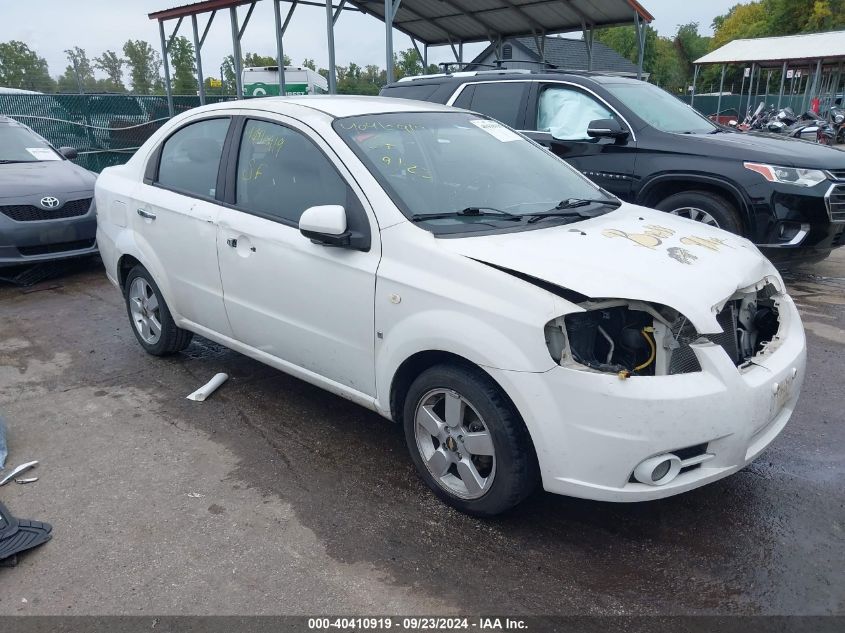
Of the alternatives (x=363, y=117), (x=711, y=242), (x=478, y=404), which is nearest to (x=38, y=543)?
(x=478, y=404)

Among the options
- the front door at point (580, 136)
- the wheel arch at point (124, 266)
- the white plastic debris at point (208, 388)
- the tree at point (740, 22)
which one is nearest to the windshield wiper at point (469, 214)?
the white plastic debris at point (208, 388)

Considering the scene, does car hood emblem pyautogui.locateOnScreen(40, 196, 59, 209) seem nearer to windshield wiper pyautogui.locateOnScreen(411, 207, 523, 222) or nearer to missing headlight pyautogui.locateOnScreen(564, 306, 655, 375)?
windshield wiper pyautogui.locateOnScreen(411, 207, 523, 222)

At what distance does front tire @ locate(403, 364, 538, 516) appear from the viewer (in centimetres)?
275

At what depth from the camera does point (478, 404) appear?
110 inches

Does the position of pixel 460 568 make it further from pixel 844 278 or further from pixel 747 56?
pixel 747 56

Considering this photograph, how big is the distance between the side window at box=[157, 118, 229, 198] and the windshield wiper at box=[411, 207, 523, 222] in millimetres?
1577

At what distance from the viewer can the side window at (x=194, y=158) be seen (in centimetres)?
414

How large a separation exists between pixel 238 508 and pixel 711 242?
8.41 ft

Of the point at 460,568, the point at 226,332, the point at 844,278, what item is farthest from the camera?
the point at 844,278

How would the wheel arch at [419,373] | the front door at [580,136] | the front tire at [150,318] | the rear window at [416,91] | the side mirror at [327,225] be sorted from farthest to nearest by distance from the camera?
the rear window at [416,91] < the front door at [580,136] < the front tire at [150,318] < the side mirror at [327,225] < the wheel arch at [419,373]

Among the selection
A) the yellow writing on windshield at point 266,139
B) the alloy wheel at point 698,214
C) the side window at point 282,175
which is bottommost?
the alloy wheel at point 698,214

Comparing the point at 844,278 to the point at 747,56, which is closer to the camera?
the point at 844,278

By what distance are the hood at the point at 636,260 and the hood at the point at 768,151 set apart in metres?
2.93

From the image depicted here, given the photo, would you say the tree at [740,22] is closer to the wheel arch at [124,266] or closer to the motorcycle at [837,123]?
the motorcycle at [837,123]
